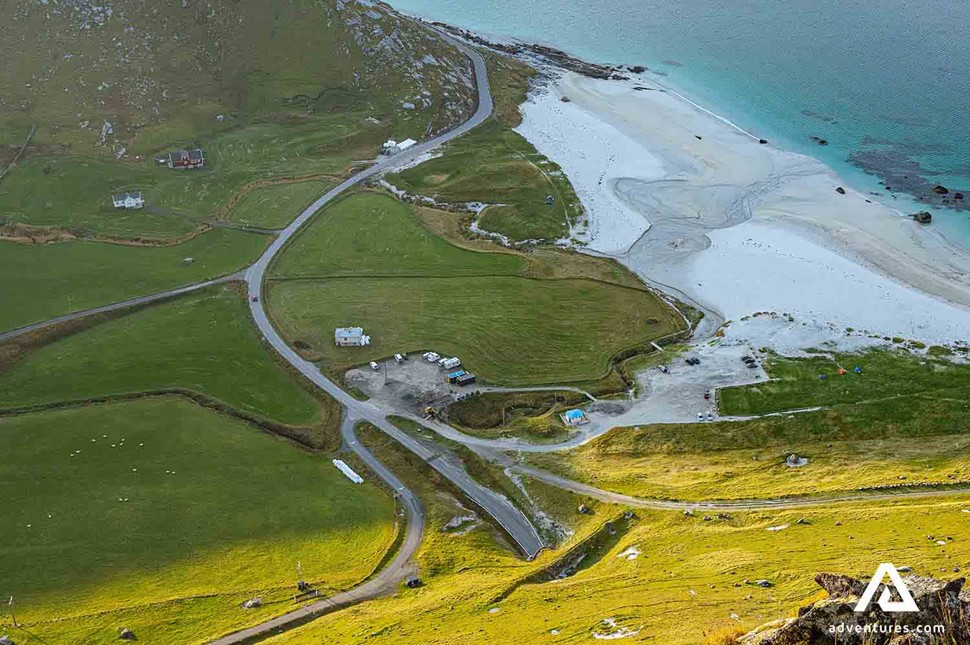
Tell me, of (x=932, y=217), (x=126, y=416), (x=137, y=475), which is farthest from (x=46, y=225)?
(x=932, y=217)

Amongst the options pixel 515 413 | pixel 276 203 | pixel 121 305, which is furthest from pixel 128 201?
pixel 515 413

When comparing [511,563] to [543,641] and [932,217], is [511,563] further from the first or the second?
[932,217]

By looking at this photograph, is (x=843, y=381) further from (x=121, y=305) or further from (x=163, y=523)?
(x=121, y=305)

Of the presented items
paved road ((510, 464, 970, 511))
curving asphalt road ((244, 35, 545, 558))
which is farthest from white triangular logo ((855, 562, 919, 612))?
curving asphalt road ((244, 35, 545, 558))

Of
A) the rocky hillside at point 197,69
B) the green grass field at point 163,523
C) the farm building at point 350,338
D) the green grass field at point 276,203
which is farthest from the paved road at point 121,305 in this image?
the rocky hillside at point 197,69

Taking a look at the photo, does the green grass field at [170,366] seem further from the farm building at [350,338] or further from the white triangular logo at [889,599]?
the white triangular logo at [889,599]

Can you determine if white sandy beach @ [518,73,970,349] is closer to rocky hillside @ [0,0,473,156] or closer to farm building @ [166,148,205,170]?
rocky hillside @ [0,0,473,156]
